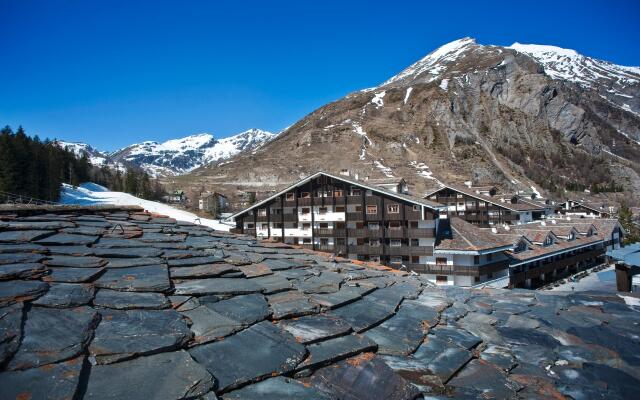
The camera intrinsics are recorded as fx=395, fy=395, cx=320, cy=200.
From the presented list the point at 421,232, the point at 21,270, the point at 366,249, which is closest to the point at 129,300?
the point at 21,270

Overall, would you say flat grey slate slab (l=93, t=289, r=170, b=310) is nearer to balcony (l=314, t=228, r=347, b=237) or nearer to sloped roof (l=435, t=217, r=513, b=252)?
sloped roof (l=435, t=217, r=513, b=252)

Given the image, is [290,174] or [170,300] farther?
[290,174]

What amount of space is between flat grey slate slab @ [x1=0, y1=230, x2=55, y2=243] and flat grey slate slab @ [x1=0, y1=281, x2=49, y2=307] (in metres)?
1.70

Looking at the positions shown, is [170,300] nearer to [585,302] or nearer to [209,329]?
[209,329]

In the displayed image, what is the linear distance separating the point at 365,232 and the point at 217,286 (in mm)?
40361

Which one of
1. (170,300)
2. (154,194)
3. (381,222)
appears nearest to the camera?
(170,300)

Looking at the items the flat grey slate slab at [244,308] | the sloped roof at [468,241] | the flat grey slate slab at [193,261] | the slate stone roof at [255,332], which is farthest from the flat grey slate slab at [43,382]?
the sloped roof at [468,241]

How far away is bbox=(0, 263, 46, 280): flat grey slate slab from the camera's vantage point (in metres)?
3.71

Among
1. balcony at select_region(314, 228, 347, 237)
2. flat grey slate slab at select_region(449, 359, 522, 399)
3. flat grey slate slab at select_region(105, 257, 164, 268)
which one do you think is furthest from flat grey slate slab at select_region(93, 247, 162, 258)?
balcony at select_region(314, 228, 347, 237)

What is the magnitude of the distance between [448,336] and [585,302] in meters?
3.43

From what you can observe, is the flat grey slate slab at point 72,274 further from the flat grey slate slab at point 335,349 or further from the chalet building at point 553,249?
the chalet building at point 553,249

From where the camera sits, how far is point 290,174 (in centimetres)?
14538

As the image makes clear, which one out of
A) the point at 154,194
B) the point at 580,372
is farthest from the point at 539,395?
the point at 154,194

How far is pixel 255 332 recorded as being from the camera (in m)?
3.45
